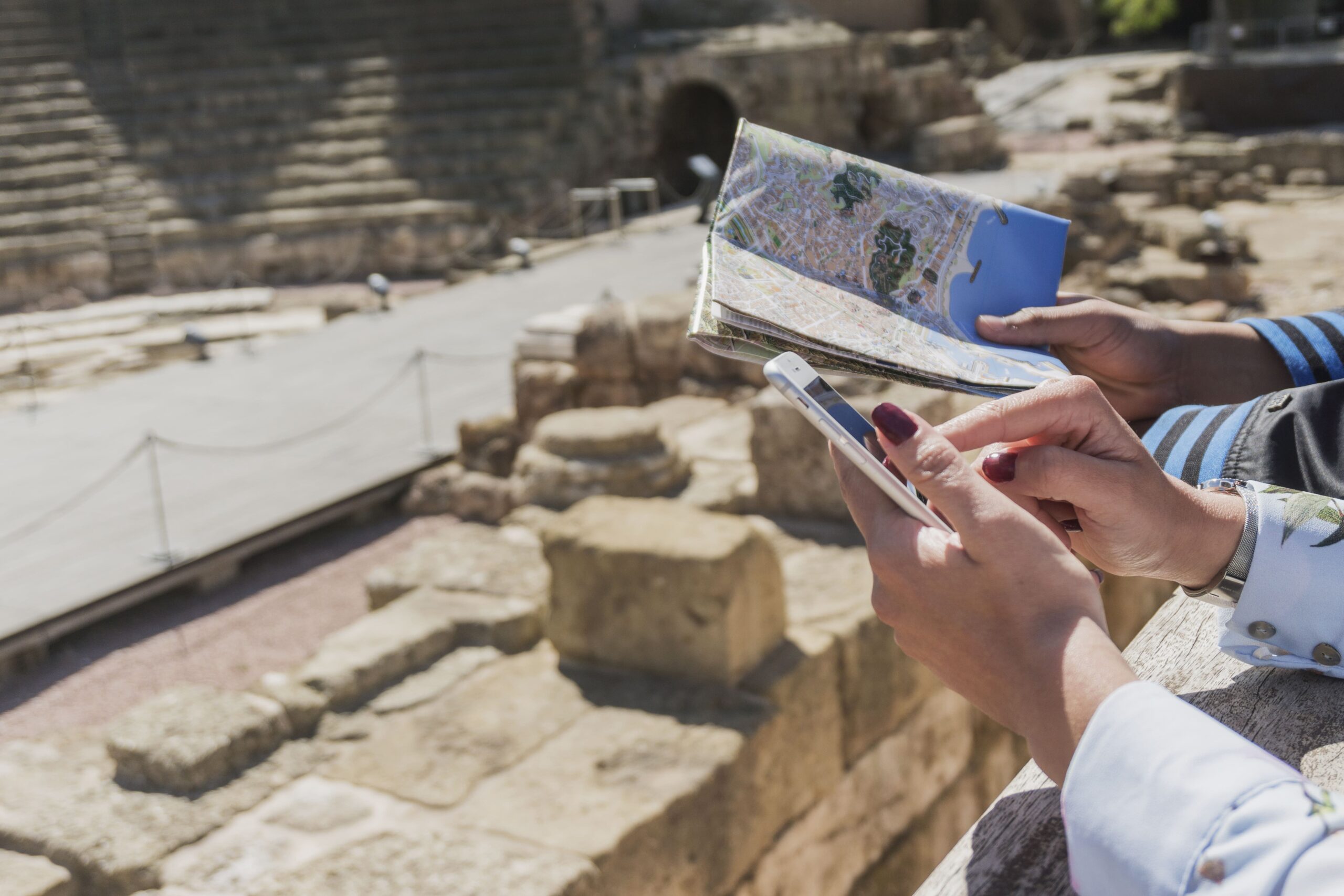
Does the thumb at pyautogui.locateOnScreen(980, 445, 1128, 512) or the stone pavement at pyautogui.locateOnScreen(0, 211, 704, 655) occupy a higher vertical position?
the thumb at pyautogui.locateOnScreen(980, 445, 1128, 512)

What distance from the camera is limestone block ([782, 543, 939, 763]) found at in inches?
159

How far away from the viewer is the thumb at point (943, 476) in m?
1.06

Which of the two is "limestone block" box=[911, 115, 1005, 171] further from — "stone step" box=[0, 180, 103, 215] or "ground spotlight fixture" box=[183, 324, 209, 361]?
"stone step" box=[0, 180, 103, 215]

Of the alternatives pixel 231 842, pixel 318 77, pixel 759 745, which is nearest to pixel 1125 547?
pixel 759 745

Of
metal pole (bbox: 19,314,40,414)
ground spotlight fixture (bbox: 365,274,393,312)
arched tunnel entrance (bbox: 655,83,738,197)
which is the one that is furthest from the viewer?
arched tunnel entrance (bbox: 655,83,738,197)

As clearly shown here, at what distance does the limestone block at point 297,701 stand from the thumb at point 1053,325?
302 centimetres

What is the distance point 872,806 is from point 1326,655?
10.2ft

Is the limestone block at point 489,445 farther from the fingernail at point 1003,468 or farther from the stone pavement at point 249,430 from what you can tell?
the fingernail at point 1003,468

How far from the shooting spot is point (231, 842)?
3.36m

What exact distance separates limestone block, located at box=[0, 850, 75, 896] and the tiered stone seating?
12.4 m

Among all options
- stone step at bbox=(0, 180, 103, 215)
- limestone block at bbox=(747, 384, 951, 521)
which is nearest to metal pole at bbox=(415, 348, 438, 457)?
limestone block at bbox=(747, 384, 951, 521)

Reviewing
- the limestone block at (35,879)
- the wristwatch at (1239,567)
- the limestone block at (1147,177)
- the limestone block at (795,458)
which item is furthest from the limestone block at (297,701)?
the limestone block at (1147,177)

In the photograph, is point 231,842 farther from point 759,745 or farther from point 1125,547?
point 1125,547

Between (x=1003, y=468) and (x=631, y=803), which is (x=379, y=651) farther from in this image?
(x=1003, y=468)
